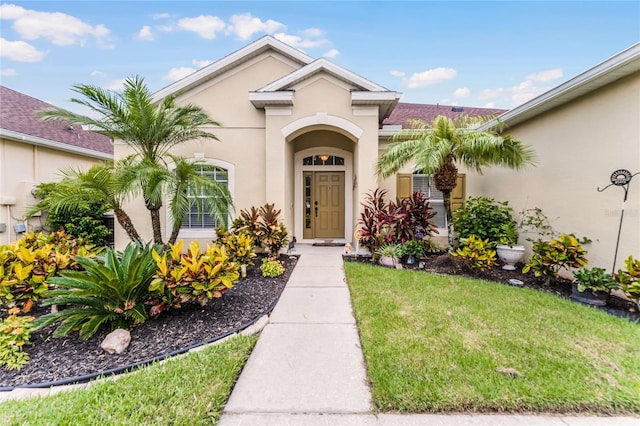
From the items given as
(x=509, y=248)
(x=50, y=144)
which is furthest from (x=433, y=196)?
(x=50, y=144)

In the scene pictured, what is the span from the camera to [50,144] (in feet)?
28.2

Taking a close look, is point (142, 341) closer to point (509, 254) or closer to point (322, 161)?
point (509, 254)

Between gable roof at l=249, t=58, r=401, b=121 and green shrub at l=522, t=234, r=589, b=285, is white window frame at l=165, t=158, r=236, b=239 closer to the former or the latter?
gable roof at l=249, t=58, r=401, b=121

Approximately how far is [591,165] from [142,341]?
→ 7888 mm

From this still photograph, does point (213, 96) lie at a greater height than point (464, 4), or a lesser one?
lesser

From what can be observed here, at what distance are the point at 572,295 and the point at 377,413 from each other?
15.4 feet

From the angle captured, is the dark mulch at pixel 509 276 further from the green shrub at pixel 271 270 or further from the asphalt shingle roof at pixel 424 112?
the asphalt shingle roof at pixel 424 112

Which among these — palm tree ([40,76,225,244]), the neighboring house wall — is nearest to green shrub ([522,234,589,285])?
palm tree ([40,76,225,244])

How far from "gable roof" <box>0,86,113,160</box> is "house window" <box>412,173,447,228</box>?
→ 33.6ft

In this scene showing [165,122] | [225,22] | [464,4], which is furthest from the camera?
[225,22]

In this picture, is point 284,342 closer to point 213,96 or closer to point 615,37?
point 213,96

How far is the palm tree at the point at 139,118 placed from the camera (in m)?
5.26

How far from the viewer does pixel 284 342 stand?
3.27m

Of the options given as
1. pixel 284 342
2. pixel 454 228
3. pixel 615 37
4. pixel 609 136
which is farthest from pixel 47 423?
pixel 615 37
